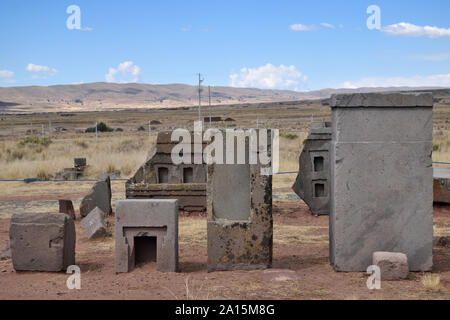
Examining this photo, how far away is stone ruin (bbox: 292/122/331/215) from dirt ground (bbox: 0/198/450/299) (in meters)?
3.19

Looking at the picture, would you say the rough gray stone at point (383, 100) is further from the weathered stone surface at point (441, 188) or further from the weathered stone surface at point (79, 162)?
the weathered stone surface at point (79, 162)

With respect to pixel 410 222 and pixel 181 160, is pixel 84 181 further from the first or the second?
pixel 410 222

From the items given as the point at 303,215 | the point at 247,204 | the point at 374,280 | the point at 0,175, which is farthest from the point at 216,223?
the point at 0,175

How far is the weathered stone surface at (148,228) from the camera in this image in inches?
256

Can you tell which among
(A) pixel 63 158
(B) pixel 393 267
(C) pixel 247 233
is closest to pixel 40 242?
(C) pixel 247 233

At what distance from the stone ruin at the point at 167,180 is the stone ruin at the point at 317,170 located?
2.43 metres

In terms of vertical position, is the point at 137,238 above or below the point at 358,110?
below

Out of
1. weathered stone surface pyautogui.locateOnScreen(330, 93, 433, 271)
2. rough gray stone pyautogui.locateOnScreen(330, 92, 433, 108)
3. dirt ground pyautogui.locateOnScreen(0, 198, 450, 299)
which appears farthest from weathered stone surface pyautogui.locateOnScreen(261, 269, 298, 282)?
rough gray stone pyautogui.locateOnScreen(330, 92, 433, 108)

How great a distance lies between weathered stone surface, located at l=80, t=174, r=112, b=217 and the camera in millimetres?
11367

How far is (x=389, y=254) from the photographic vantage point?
6051mm

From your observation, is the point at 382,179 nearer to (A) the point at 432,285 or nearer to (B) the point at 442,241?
(A) the point at 432,285

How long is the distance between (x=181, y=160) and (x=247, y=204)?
18.5 ft

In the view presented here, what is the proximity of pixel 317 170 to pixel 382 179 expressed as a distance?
219 inches

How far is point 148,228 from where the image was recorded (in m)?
6.59
